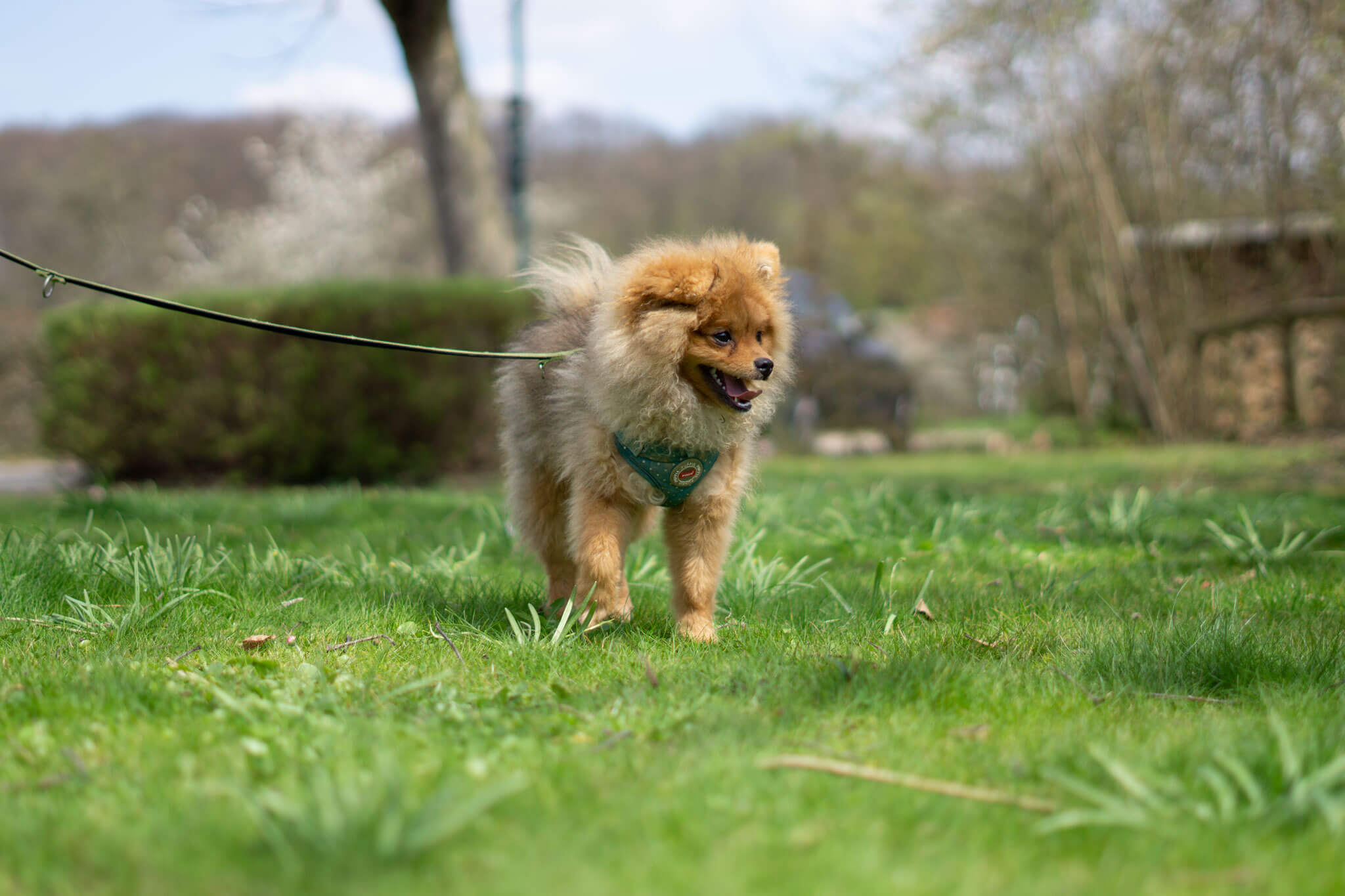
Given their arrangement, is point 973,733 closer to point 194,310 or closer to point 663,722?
point 663,722

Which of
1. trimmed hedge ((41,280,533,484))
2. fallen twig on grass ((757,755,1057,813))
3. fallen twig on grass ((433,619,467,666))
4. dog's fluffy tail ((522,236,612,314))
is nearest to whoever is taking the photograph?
fallen twig on grass ((757,755,1057,813))

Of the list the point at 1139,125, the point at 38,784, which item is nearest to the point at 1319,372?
the point at 1139,125

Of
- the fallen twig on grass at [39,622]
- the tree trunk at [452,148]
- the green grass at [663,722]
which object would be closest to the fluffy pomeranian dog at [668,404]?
the green grass at [663,722]

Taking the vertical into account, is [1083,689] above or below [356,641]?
below

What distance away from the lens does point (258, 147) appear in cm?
3791

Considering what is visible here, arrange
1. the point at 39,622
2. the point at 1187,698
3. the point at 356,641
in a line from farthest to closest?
the point at 39,622
the point at 356,641
the point at 1187,698

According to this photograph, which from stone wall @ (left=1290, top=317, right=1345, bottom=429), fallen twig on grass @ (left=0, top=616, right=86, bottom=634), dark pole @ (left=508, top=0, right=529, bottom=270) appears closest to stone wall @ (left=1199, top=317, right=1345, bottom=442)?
A: stone wall @ (left=1290, top=317, right=1345, bottom=429)

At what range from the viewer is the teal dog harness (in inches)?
131

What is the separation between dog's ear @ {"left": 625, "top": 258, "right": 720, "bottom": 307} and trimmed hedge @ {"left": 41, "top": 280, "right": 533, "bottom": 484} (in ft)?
19.3

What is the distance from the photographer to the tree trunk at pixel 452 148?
10.9 meters

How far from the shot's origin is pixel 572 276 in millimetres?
3908

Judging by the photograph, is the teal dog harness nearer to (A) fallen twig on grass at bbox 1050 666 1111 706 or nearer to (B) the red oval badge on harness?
(B) the red oval badge on harness

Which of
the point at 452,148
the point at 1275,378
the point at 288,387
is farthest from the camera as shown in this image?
the point at 1275,378

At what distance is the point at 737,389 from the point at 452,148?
9.07 m
